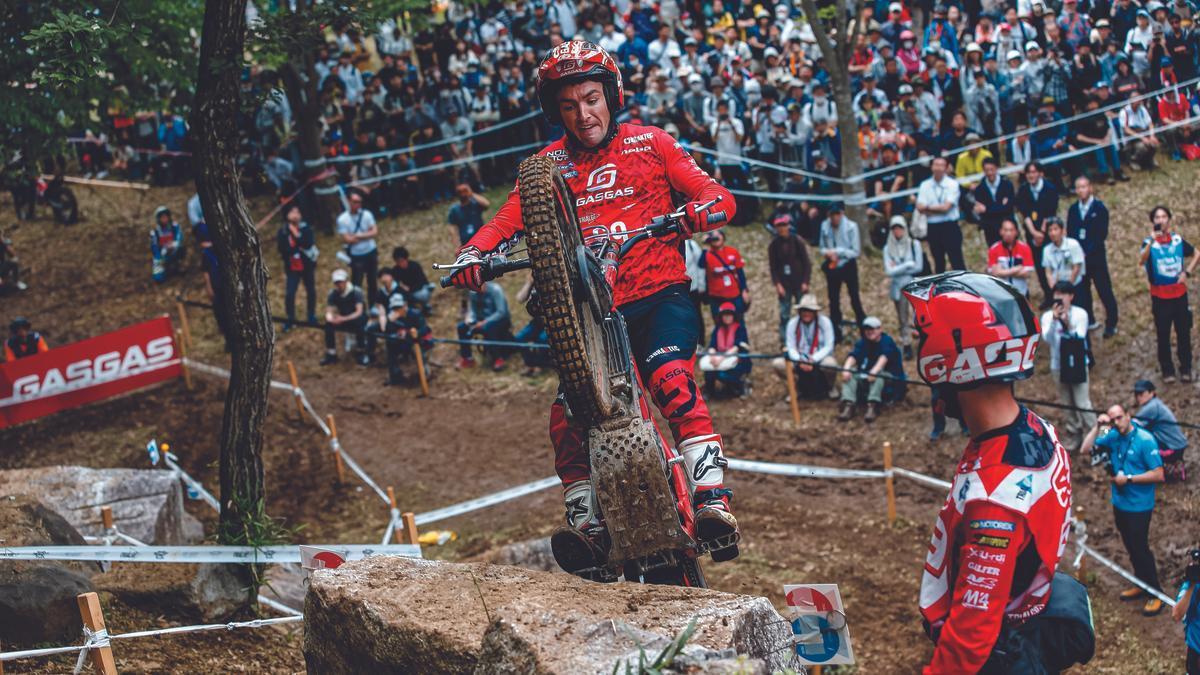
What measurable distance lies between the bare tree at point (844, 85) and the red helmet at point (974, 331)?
14342mm

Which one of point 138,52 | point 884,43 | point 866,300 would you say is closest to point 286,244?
point 138,52

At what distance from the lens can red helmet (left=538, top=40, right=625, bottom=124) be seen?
23.2 feet

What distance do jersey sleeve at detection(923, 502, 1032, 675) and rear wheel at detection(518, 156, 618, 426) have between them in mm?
2176

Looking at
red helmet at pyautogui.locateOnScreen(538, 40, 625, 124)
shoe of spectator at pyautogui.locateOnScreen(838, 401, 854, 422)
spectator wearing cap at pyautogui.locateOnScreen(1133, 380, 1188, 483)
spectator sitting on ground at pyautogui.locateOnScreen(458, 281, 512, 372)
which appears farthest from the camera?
spectator sitting on ground at pyautogui.locateOnScreen(458, 281, 512, 372)

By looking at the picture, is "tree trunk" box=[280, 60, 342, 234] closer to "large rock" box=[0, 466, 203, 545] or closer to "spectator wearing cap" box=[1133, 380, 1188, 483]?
"large rock" box=[0, 466, 203, 545]

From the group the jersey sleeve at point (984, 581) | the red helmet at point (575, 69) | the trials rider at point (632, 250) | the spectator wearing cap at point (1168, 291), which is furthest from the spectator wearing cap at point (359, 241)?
the jersey sleeve at point (984, 581)

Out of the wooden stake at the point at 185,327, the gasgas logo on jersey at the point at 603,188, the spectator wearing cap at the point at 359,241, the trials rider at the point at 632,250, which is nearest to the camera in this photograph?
the trials rider at the point at 632,250

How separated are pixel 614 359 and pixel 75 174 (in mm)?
27652

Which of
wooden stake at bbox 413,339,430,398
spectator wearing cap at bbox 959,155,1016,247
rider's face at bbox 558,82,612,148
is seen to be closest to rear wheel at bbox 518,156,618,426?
rider's face at bbox 558,82,612,148

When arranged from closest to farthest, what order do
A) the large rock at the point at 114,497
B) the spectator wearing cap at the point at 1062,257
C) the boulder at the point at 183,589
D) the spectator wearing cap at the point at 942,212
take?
the boulder at the point at 183,589 → the large rock at the point at 114,497 → the spectator wearing cap at the point at 1062,257 → the spectator wearing cap at the point at 942,212

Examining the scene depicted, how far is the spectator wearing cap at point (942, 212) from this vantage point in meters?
17.1

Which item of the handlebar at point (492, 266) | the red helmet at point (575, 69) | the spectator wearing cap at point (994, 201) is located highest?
the red helmet at point (575, 69)

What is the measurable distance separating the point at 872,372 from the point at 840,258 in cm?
229

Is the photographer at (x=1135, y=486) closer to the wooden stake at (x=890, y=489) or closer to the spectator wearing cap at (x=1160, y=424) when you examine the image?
the spectator wearing cap at (x=1160, y=424)
